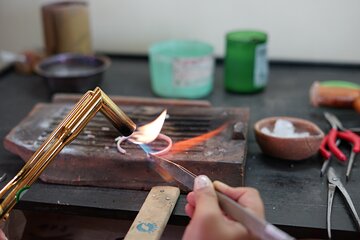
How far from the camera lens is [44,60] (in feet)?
4.14

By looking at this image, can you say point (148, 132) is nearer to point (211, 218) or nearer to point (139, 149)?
point (139, 149)

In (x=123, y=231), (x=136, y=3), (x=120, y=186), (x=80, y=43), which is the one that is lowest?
(x=123, y=231)

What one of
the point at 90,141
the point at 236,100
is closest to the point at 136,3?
the point at 236,100

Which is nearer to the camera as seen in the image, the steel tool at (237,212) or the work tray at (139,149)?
the steel tool at (237,212)

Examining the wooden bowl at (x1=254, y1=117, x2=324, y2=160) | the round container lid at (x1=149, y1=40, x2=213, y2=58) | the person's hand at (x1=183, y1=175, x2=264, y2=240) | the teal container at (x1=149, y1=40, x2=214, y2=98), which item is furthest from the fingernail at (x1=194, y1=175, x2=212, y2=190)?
the round container lid at (x1=149, y1=40, x2=213, y2=58)

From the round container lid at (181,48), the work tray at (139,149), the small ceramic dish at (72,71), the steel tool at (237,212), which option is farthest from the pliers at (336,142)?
the small ceramic dish at (72,71)

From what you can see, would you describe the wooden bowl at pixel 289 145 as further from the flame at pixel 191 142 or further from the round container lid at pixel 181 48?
the round container lid at pixel 181 48

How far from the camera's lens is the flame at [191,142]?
2.63 feet

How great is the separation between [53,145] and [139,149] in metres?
0.20

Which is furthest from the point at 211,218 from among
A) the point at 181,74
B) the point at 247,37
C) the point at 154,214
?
the point at 247,37

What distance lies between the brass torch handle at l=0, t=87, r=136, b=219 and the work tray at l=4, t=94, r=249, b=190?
0.48 ft

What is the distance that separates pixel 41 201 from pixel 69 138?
0.56 ft

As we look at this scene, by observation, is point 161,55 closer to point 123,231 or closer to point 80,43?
point 80,43

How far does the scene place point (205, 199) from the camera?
57 cm
